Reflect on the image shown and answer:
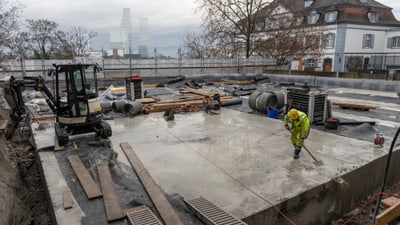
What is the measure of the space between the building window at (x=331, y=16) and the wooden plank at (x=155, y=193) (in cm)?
3291

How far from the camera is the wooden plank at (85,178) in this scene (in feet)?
14.7

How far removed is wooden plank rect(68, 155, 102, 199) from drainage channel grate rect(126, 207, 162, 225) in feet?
2.91

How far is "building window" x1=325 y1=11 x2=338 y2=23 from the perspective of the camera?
105 feet

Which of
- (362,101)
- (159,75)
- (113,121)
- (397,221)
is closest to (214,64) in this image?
(159,75)

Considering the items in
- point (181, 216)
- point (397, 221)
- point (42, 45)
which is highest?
point (42, 45)

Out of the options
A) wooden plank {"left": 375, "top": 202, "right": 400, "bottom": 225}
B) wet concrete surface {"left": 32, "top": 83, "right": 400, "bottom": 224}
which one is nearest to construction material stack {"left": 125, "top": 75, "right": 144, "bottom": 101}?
wet concrete surface {"left": 32, "top": 83, "right": 400, "bottom": 224}

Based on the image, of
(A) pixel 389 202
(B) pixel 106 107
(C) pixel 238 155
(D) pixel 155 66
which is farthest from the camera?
(D) pixel 155 66

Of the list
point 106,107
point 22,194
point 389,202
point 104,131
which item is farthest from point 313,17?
point 22,194

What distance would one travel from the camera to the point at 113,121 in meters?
9.80

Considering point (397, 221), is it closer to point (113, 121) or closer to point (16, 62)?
point (113, 121)

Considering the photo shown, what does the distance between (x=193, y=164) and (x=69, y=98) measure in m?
3.48

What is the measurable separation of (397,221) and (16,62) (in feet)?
66.2

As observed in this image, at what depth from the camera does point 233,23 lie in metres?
26.0

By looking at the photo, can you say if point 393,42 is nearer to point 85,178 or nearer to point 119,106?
point 119,106
